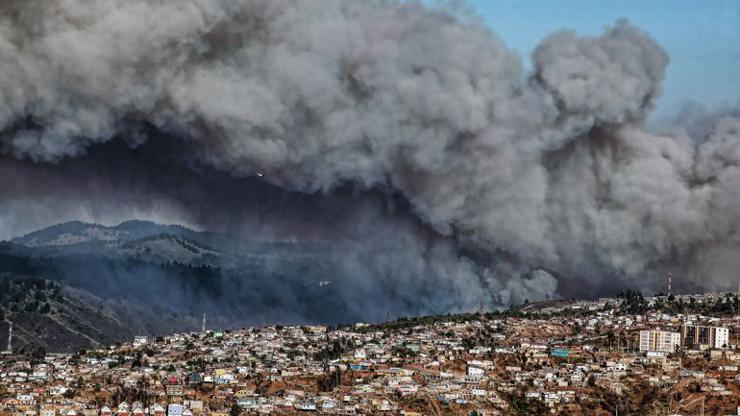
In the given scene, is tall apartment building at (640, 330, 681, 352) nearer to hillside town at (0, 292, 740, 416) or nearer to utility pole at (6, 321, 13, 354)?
hillside town at (0, 292, 740, 416)

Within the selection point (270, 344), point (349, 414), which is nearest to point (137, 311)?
point (270, 344)

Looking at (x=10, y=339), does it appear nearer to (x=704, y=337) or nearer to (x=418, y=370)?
(x=418, y=370)

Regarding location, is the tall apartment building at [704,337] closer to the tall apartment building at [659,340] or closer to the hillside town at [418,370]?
the hillside town at [418,370]

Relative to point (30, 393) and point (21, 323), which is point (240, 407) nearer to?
point (30, 393)

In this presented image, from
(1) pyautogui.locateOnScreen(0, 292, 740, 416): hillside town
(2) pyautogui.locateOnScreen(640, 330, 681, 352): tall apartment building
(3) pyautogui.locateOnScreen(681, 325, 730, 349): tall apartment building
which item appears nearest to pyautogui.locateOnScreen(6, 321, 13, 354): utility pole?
(1) pyautogui.locateOnScreen(0, 292, 740, 416): hillside town

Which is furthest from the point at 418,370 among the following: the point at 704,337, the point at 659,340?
the point at 704,337

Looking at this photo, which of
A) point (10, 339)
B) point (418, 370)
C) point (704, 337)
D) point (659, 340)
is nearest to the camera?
point (418, 370)
